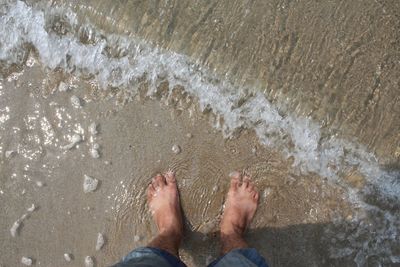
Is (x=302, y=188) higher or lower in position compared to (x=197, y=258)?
higher

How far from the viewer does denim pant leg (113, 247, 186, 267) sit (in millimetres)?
2309

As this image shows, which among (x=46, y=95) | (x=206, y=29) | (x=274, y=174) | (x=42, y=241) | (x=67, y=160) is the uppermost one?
(x=206, y=29)

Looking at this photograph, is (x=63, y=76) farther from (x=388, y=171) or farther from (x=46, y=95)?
(x=388, y=171)

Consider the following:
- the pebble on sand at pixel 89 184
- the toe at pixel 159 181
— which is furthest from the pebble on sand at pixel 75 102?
the toe at pixel 159 181

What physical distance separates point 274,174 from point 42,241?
147cm

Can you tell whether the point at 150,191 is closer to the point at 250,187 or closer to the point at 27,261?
the point at 250,187

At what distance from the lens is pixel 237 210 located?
271 centimetres

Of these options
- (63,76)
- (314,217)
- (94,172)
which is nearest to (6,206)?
(94,172)

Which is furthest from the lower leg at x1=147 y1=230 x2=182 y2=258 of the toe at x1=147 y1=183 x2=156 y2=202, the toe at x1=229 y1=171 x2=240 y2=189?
the toe at x1=229 y1=171 x2=240 y2=189

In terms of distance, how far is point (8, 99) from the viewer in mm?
2748

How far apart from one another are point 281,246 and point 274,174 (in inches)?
17.1

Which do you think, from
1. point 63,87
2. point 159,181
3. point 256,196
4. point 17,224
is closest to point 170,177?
point 159,181

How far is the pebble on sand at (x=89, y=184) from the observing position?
8.93ft

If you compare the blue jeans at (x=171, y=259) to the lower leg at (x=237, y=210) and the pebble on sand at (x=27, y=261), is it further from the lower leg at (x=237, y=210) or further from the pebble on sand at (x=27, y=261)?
the pebble on sand at (x=27, y=261)
